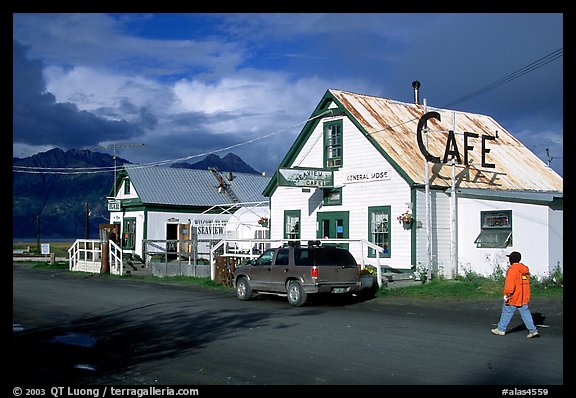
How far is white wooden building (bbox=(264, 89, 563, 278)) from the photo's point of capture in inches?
907

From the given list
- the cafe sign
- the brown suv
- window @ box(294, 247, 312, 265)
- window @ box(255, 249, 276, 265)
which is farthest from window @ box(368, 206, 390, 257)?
the cafe sign

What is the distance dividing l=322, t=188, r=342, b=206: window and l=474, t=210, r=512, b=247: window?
6.13 metres

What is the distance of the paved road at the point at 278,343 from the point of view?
934 cm

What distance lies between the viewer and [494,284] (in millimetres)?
21375

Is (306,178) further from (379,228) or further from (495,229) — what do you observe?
(495,229)

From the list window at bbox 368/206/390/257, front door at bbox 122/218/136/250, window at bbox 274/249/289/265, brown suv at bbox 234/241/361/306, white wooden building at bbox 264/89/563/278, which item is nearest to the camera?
brown suv at bbox 234/241/361/306

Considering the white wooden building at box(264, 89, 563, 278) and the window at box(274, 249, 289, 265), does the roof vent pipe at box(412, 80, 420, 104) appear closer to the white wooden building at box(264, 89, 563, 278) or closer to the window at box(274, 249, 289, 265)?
the white wooden building at box(264, 89, 563, 278)

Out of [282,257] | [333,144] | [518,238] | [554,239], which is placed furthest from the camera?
[333,144]

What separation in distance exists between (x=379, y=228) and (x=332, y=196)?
9.96 ft

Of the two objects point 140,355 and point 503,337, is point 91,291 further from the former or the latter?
point 503,337

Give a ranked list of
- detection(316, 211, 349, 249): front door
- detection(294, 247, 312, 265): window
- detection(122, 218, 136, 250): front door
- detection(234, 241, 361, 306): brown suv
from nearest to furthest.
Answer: detection(234, 241, 361, 306): brown suv
detection(294, 247, 312, 265): window
detection(316, 211, 349, 249): front door
detection(122, 218, 136, 250): front door

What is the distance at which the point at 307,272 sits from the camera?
18.4m

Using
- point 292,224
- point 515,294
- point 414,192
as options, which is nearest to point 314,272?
point 515,294

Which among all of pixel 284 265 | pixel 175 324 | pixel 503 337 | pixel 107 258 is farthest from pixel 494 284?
pixel 107 258
